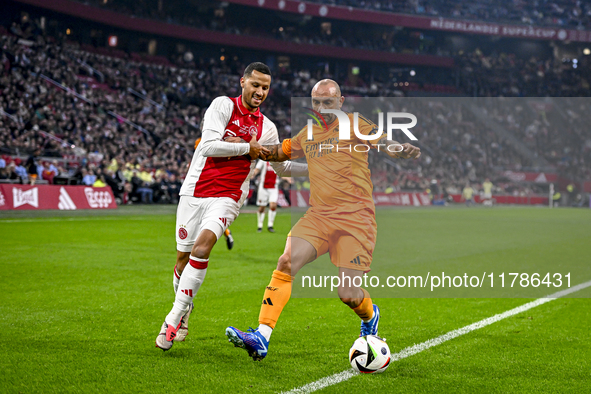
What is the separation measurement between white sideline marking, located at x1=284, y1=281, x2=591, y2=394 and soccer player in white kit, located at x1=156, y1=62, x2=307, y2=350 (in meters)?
1.41

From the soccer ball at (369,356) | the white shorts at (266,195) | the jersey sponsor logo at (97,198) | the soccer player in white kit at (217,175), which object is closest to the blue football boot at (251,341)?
the soccer ball at (369,356)

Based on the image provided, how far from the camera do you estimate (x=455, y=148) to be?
3662 cm

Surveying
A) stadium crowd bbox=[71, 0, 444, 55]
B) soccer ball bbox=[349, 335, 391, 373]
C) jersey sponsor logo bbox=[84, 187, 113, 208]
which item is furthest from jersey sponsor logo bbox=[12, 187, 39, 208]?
stadium crowd bbox=[71, 0, 444, 55]

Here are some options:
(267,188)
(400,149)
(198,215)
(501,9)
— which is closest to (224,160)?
(198,215)

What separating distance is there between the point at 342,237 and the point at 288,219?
16.5m

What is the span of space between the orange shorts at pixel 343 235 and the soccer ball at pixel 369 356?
1.82 ft

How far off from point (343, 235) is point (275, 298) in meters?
0.73

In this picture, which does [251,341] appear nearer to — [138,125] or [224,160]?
[224,160]

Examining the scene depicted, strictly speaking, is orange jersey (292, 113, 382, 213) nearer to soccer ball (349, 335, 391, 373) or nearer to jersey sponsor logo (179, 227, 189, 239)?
soccer ball (349, 335, 391, 373)

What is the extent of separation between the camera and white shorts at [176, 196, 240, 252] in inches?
196

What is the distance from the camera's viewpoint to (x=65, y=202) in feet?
69.9

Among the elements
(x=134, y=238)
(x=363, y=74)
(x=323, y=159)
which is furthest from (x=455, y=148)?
(x=323, y=159)

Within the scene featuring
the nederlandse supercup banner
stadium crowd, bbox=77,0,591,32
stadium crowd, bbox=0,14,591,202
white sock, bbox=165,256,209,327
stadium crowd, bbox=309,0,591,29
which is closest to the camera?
white sock, bbox=165,256,209,327

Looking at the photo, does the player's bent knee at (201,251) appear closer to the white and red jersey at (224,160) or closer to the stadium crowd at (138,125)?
the white and red jersey at (224,160)
